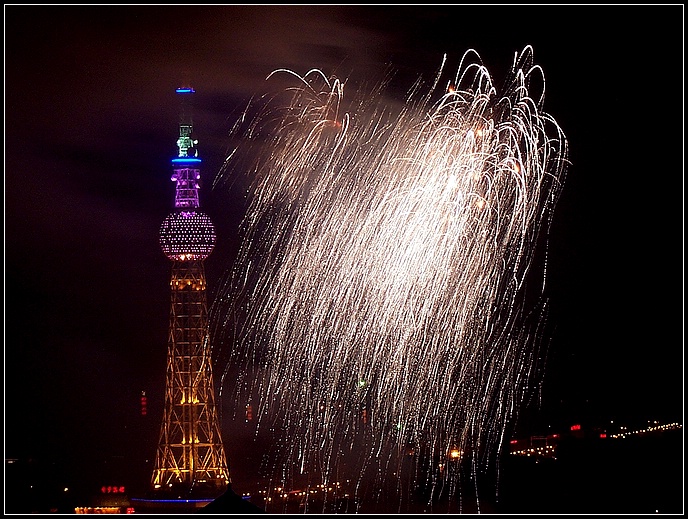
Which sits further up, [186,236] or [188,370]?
[186,236]

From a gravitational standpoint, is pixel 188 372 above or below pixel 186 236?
below

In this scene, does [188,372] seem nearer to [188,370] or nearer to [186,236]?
[188,370]

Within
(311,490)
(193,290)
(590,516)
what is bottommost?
(590,516)

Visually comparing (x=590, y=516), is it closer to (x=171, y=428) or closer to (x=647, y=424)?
(x=647, y=424)

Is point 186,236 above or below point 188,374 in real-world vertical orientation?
above

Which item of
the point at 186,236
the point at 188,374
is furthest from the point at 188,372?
the point at 186,236

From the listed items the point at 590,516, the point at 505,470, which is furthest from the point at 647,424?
the point at 590,516

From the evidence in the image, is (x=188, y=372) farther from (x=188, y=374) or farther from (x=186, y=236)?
(x=186, y=236)

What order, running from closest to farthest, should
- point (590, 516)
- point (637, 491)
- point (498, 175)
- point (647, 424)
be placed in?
1. point (498, 175)
2. point (590, 516)
3. point (637, 491)
4. point (647, 424)
